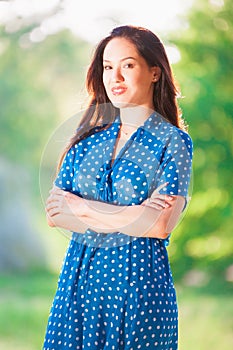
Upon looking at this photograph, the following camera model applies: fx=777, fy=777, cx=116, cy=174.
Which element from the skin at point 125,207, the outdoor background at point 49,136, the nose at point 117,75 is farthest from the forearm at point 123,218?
the outdoor background at point 49,136

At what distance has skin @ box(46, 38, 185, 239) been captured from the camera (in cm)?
156

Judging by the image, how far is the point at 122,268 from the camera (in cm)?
159

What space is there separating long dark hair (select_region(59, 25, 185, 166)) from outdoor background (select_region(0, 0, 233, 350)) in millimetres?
2151

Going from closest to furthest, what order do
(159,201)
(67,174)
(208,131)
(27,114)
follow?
(159,201) → (67,174) → (208,131) → (27,114)

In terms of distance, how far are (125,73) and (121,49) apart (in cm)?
5

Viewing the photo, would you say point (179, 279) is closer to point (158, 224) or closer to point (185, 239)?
point (185, 239)

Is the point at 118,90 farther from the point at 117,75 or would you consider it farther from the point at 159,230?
the point at 159,230

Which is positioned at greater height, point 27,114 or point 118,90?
point 27,114

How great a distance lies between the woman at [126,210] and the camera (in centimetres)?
158

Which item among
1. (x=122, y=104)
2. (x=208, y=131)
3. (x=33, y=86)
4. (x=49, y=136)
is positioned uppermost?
(x=33, y=86)

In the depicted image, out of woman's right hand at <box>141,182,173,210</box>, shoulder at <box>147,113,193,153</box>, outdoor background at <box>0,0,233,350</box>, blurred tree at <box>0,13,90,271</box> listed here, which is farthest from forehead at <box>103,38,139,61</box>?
blurred tree at <box>0,13,90,271</box>

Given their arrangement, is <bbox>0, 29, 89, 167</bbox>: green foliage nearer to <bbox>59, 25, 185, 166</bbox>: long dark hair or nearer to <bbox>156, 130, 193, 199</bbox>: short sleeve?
<bbox>59, 25, 185, 166</bbox>: long dark hair

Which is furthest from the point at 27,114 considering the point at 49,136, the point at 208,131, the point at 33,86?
the point at 208,131

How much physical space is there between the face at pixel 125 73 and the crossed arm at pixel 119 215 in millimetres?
212
